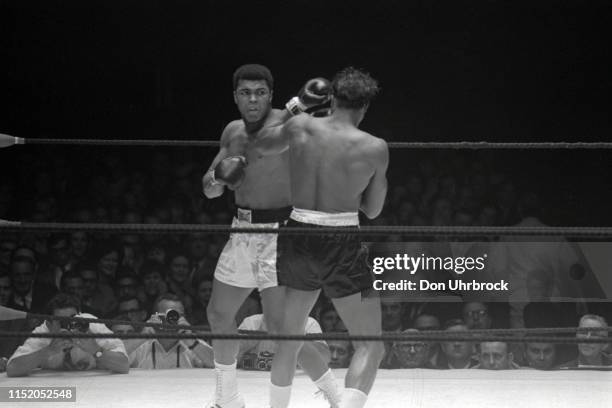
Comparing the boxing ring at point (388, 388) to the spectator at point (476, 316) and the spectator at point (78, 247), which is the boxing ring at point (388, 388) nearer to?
the spectator at point (476, 316)

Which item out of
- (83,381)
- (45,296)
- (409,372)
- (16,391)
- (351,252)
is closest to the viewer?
(351,252)

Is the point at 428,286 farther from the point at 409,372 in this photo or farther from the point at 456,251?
the point at 409,372

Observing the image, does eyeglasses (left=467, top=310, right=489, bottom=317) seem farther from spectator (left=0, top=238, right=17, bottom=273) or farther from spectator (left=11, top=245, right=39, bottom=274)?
spectator (left=0, top=238, right=17, bottom=273)

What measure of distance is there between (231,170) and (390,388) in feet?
4.18

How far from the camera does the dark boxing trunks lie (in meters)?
2.78

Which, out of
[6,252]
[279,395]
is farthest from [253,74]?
→ [6,252]

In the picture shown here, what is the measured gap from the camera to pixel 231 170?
2971mm

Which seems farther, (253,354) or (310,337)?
(253,354)

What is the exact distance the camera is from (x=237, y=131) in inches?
124

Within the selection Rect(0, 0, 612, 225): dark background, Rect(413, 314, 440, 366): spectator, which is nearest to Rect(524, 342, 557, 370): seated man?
Rect(413, 314, 440, 366): spectator

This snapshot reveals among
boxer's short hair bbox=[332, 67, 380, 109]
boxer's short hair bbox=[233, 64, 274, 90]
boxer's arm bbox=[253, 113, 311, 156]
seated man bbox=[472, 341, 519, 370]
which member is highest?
boxer's short hair bbox=[233, 64, 274, 90]

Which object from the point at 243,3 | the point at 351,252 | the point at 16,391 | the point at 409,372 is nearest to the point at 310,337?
the point at 351,252

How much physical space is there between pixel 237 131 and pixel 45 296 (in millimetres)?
1828

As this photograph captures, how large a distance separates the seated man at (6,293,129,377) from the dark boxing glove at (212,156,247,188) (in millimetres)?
1344
